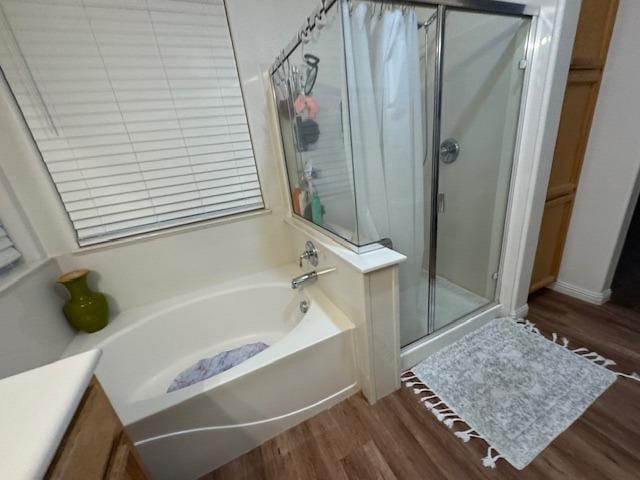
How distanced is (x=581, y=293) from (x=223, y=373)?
2.19 meters

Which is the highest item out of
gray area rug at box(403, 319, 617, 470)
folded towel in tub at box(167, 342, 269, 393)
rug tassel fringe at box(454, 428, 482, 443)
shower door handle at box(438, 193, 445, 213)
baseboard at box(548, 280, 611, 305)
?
shower door handle at box(438, 193, 445, 213)

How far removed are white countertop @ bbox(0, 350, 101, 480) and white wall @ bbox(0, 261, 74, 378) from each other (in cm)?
71

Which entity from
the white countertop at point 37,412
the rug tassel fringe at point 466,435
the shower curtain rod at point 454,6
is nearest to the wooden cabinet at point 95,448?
the white countertop at point 37,412

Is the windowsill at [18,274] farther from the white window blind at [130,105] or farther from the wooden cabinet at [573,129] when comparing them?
the wooden cabinet at [573,129]

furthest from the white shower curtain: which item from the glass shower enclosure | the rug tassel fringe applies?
the rug tassel fringe

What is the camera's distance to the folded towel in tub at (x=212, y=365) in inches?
53.4

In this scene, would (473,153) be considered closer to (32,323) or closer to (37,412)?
(37,412)

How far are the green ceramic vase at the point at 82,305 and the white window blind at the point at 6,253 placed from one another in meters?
0.17

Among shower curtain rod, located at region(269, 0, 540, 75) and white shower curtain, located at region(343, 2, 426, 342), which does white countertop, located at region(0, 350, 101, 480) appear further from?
shower curtain rod, located at region(269, 0, 540, 75)

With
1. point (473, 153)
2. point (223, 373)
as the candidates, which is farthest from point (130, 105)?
point (473, 153)

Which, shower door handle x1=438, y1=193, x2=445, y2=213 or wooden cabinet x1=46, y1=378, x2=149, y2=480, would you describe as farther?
shower door handle x1=438, y1=193, x2=445, y2=213

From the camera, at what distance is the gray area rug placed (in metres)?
1.04

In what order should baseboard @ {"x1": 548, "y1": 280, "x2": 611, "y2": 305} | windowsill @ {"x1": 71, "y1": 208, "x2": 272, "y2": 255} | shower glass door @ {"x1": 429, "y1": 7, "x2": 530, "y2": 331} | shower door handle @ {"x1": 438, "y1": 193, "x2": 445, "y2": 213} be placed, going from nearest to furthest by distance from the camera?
shower glass door @ {"x1": 429, "y1": 7, "x2": 530, "y2": 331}, windowsill @ {"x1": 71, "y1": 208, "x2": 272, "y2": 255}, shower door handle @ {"x1": 438, "y1": 193, "x2": 445, "y2": 213}, baseboard @ {"x1": 548, "y1": 280, "x2": 611, "y2": 305}

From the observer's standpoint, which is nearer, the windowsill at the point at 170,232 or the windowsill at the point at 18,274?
the windowsill at the point at 18,274
